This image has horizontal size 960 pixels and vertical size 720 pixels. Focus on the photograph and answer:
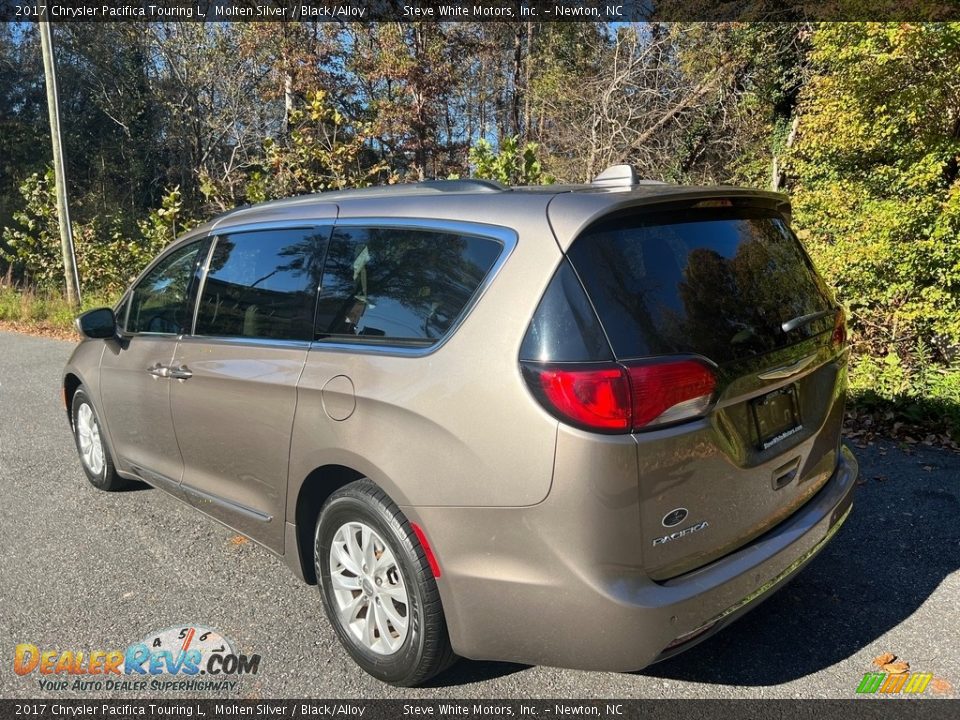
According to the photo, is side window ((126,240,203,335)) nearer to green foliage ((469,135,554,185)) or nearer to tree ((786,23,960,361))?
tree ((786,23,960,361))

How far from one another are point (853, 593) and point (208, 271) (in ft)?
11.3

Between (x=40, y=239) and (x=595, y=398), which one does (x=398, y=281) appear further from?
(x=40, y=239)

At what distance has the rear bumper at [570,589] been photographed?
2.13 metres

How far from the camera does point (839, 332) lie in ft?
9.85

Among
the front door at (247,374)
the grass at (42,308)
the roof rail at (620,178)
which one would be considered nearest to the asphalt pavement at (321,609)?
the front door at (247,374)

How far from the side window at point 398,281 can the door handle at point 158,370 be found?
4.01 feet

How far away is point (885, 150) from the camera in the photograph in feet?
26.6

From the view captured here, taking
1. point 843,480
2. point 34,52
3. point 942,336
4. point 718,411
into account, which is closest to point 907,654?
point 843,480

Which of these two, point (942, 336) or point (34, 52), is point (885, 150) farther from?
point (34, 52)

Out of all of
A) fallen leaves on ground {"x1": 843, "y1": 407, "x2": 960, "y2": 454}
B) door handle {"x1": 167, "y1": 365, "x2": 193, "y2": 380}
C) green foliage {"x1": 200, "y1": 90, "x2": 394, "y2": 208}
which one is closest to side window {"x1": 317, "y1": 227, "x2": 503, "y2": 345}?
door handle {"x1": 167, "y1": 365, "x2": 193, "y2": 380}

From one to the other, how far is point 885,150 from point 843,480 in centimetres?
661

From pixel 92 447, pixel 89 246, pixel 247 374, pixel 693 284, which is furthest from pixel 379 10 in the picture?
pixel 693 284

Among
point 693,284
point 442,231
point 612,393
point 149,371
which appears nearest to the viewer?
point 612,393

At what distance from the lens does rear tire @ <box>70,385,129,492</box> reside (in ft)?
15.3
